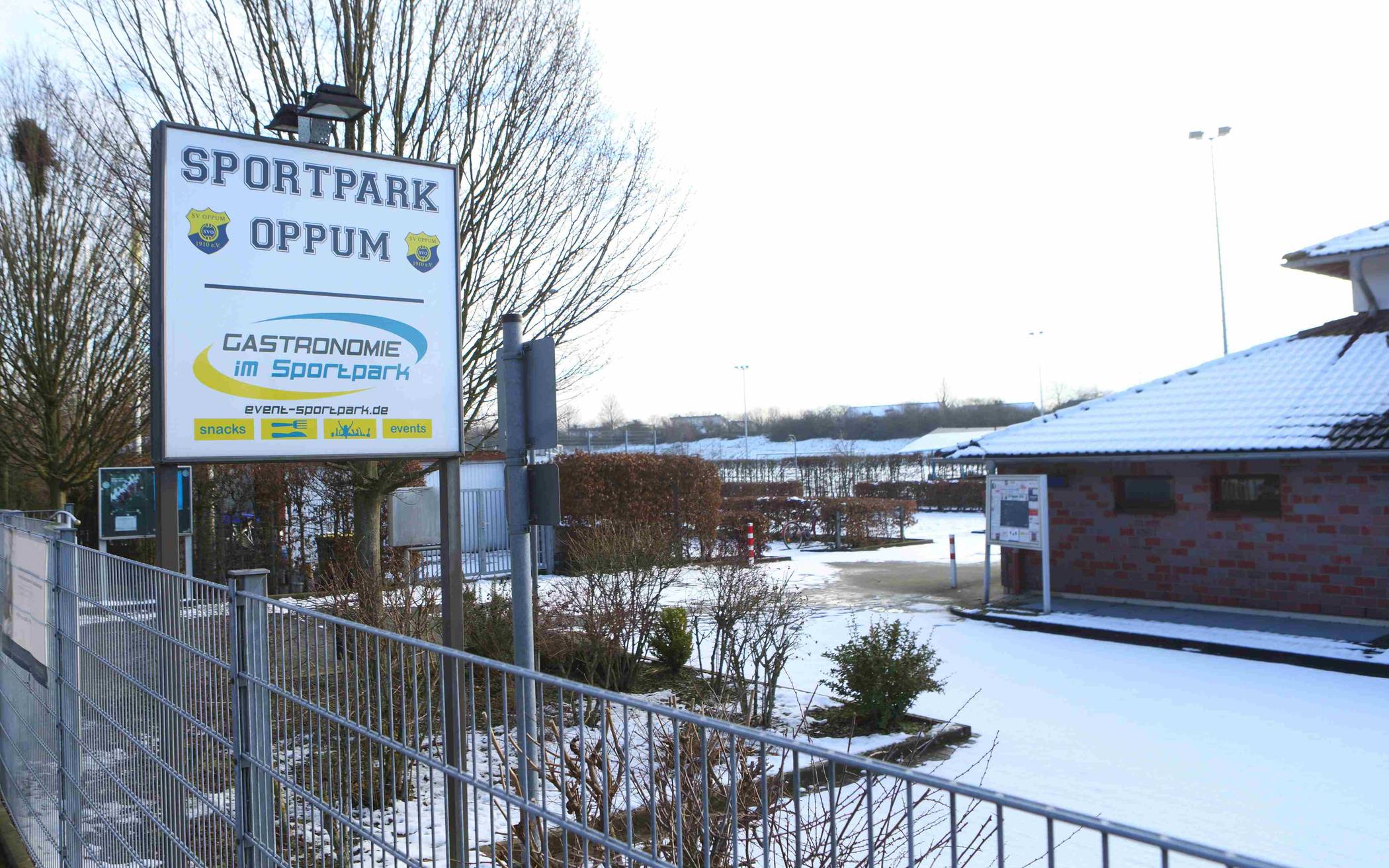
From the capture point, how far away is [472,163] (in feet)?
37.1

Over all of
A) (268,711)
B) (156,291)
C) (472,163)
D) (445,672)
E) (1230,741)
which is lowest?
(1230,741)

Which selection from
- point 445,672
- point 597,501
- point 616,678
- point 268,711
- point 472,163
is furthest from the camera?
point 597,501

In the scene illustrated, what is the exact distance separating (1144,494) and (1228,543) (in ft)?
4.82

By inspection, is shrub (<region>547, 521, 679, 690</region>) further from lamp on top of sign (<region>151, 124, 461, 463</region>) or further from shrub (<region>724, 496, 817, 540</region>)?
shrub (<region>724, 496, 817, 540</region>)

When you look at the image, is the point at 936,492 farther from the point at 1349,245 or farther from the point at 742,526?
the point at 1349,245

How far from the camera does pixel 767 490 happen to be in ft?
107

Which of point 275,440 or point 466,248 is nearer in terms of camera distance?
point 275,440

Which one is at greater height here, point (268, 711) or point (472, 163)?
point (472, 163)

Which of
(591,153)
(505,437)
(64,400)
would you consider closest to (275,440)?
(505,437)

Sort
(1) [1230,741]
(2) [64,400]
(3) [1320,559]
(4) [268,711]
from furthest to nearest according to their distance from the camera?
(2) [64,400]
(3) [1320,559]
(1) [1230,741]
(4) [268,711]

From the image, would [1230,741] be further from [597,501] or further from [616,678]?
[597,501]

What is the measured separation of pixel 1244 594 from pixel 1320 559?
1113mm

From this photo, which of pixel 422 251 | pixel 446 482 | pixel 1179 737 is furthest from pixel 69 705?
pixel 1179 737

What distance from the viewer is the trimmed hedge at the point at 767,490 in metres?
32.1
